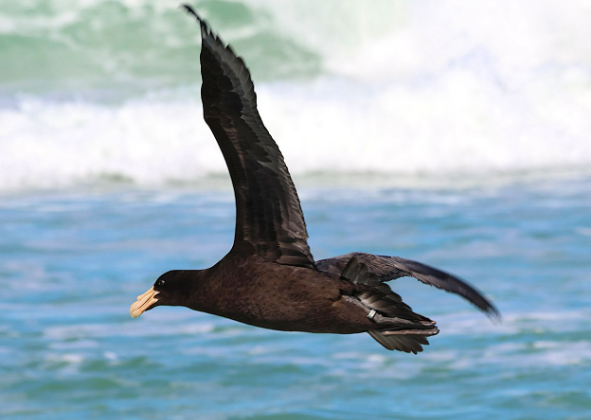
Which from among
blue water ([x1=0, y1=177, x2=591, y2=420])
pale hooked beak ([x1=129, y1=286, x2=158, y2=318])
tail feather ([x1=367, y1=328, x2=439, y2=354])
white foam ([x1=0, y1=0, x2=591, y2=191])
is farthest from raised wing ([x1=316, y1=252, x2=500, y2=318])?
white foam ([x1=0, y1=0, x2=591, y2=191])

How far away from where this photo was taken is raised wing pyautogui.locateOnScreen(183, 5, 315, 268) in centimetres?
554

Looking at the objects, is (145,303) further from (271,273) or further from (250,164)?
(250,164)

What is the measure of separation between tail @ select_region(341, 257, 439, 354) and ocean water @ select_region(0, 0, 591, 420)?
645 cm

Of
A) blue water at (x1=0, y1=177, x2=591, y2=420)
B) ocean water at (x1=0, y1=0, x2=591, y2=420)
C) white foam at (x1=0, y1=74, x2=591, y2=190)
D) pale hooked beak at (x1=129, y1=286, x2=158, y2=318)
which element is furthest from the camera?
white foam at (x1=0, y1=74, x2=591, y2=190)

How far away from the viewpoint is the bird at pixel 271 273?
5.77 metres

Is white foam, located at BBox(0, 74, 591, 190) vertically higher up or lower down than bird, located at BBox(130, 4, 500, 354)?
higher up

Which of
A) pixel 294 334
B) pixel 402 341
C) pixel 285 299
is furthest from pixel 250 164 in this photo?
pixel 294 334

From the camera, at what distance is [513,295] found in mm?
15672

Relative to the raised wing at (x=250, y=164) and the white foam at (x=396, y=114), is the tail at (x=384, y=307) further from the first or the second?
the white foam at (x=396, y=114)

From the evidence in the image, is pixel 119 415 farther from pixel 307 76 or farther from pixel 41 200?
pixel 307 76

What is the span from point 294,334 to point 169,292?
835cm

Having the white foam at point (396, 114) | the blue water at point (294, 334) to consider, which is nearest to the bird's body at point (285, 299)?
the blue water at point (294, 334)

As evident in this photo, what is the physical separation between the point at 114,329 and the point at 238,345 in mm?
1657

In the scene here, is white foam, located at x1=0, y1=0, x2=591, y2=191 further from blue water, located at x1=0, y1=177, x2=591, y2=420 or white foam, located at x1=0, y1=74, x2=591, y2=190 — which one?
blue water, located at x1=0, y1=177, x2=591, y2=420
